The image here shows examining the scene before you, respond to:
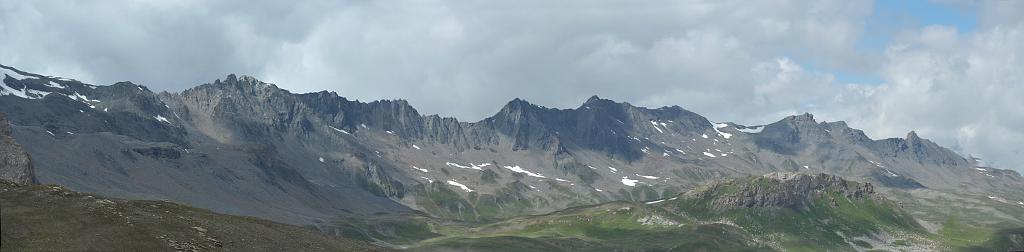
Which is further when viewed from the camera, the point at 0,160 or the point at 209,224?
the point at 0,160

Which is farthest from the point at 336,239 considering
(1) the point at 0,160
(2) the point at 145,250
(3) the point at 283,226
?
(1) the point at 0,160

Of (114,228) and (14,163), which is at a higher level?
(14,163)

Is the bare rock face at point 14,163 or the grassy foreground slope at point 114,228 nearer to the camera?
the grassy foreground slope at point 114,228

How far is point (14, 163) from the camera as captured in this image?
18488cm

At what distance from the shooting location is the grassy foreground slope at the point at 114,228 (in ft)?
321

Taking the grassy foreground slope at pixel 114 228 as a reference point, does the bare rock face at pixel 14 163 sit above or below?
above

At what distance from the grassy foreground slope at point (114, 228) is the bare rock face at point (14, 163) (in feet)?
210

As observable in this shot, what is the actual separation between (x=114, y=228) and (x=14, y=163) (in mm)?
96897

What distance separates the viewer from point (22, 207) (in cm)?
10706

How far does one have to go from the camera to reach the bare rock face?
180 m

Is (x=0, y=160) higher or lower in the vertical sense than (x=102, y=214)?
higher

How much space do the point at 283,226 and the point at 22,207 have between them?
43590mm

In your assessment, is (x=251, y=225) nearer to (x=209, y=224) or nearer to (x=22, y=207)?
(x=209, y=224)

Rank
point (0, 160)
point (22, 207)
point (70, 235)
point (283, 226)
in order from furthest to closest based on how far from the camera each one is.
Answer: point (0, 160) < point (283, 226) < point (22, 207) < point (70, 235)
